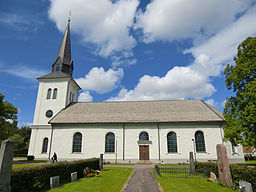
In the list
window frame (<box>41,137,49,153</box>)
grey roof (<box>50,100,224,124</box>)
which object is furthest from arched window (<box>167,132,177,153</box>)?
window frame (<box>41,137,49,153</box>)

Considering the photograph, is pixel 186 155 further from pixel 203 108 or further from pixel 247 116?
pixel 247 116

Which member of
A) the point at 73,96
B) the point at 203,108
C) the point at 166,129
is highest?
the point at 73,96

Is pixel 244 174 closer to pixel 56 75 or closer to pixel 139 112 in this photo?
pixel 139 112

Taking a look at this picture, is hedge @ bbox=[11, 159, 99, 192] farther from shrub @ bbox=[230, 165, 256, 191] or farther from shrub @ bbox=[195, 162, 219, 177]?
shrub @ bbox=[230, 165, 256, 191]

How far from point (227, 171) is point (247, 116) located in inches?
293

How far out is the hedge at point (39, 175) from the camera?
9.06 m

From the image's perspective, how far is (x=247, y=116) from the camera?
52.7 ft

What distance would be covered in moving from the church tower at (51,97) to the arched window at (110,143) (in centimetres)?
1064

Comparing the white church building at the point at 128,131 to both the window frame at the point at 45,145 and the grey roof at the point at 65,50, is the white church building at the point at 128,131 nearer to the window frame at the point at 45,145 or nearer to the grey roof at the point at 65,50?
the window frame at the point at 45,145

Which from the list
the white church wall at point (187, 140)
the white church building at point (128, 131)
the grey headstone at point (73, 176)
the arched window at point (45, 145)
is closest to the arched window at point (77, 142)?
the white church building at point (128, 131)

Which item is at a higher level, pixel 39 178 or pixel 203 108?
pixel 203 108

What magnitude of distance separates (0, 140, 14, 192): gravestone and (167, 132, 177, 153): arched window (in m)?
22.8

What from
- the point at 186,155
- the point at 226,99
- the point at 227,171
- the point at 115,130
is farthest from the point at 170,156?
the point at 227,171

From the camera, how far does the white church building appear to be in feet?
83.3
